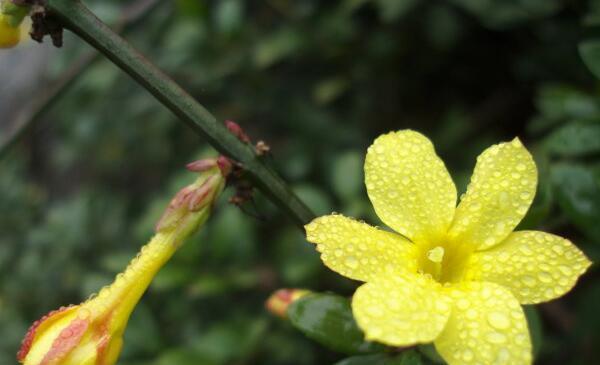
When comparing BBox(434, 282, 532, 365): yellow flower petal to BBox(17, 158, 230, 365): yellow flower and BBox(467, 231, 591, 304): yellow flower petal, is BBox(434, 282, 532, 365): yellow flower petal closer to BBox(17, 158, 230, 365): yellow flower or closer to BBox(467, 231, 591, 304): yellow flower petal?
BBox(467, 231, 591, 304): yellow flower petal

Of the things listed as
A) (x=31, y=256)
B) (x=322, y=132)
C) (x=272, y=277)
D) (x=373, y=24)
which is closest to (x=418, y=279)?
(x=272, y=277)

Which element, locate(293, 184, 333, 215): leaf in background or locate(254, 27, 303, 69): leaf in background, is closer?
locate(293, 184, 333, 215): leaf in background

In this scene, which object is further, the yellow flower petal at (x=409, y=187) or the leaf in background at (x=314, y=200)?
the leaf in background at (x=314, y=200)

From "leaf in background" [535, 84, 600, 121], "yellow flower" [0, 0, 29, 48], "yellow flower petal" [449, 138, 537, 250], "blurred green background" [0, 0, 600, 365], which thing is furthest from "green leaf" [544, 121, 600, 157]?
"yellow flower" [0, 0, 29, 48]

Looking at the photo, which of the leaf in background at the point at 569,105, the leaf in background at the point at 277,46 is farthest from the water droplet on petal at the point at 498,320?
the leaf in background at the point at 277,46

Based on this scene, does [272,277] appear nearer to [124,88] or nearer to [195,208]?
[195,208]

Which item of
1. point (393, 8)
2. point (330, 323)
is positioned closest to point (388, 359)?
point (330, 323)

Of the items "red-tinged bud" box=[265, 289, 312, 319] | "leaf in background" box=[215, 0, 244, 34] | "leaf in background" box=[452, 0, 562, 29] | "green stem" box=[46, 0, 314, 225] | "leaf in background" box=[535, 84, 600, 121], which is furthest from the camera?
"leaf in background" box=[215, 0, 244, 34]

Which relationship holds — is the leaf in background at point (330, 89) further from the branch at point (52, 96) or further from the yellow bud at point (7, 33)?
the yellow bud at point (7, 33)
